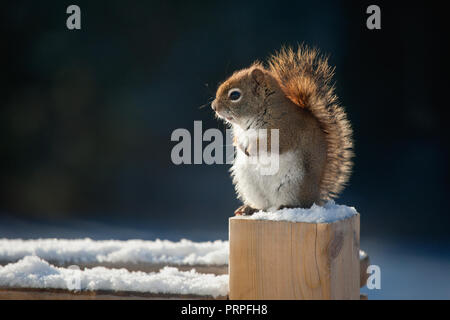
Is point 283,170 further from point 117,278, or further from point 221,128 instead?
point 117,278

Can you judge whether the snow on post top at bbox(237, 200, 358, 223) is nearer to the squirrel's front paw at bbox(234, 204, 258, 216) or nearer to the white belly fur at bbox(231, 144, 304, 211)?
the white belly fur at bbox(231, 144, 304, 211)

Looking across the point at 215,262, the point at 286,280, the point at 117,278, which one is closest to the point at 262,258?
the point at 286,280

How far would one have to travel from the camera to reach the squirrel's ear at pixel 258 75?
2396mm

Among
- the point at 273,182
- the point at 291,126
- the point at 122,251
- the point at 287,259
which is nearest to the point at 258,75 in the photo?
the point at 291,126

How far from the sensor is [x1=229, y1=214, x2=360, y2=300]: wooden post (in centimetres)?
204

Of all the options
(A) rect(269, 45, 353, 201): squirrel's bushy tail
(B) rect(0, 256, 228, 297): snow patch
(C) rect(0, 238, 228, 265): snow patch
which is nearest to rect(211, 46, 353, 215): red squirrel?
(A) rect(269, 45, 353, 201): squirrel's bushy tail

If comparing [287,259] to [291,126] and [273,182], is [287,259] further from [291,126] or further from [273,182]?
[291,126]

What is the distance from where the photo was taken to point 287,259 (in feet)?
6.80

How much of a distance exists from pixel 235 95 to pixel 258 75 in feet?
0.43

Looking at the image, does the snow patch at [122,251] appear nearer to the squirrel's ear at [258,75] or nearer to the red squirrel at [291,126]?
the red squirrel at [291,126]

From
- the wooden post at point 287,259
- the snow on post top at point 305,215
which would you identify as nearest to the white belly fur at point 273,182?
the snow on post top at point 305,215

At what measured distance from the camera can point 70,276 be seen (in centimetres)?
238

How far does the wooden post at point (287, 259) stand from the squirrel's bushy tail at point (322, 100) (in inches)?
14.9

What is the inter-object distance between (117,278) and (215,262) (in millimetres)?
733
